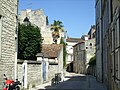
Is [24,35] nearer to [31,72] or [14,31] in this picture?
[31,72]

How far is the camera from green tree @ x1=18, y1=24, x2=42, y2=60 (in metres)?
42.1

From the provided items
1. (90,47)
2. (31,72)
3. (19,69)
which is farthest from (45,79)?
(90,47)

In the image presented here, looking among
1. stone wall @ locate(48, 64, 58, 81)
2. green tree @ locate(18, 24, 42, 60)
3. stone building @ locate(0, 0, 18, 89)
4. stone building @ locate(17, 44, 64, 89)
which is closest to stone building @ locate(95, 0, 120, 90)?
stone building @ locate(0, 0, 18, 89)

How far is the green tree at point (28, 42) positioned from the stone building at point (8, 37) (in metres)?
24.1

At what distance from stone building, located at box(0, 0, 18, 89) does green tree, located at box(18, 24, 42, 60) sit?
78.9 feet

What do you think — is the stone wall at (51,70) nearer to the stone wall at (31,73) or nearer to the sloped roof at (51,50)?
the sloped roof at (51,50)

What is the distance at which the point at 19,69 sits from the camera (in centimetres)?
1989

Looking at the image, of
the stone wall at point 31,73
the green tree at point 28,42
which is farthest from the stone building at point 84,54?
the stone wall at point 31,73

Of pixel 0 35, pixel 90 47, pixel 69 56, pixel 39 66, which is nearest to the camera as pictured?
pixel 0 35

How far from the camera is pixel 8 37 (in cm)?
1628

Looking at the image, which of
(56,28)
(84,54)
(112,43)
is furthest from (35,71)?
(84,54)

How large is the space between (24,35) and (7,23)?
91.6ft

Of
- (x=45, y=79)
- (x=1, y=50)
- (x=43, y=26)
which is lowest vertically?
(x=45, y=79)

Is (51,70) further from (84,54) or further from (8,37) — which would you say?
(84,54)
